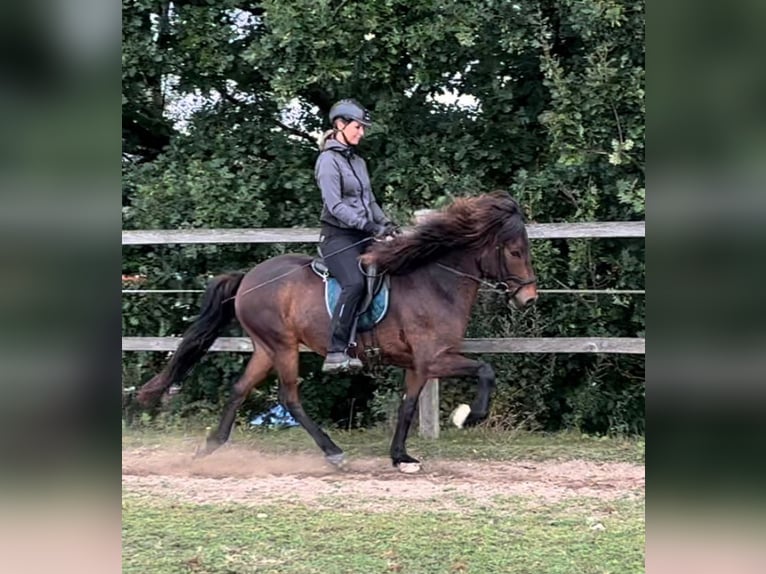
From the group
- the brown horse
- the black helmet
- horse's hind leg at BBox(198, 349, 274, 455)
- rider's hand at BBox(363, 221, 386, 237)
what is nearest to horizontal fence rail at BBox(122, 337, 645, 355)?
the brown horse

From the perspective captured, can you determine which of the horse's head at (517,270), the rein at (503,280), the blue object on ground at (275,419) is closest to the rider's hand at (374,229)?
the rein at (503,280)

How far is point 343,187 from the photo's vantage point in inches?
213

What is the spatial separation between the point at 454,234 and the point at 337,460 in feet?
5.83

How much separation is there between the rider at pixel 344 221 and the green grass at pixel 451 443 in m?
1.09

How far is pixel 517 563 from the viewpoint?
141 inches

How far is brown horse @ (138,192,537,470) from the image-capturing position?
536cm

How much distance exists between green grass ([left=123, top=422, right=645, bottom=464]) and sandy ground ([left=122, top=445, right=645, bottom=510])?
0.77 feet

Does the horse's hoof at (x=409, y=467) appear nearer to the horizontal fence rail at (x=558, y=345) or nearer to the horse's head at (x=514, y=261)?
the horizontal fence rail at (x=558, y=345)

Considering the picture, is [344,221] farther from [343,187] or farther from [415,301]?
[415,301]

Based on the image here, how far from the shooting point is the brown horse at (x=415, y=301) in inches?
211

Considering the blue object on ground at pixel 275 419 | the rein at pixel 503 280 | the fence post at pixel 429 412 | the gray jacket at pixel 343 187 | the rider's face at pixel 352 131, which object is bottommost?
the blue object on ground at pixel 275 419

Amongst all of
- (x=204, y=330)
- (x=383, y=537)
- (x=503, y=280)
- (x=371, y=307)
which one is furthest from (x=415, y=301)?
(x=383, y=537)
